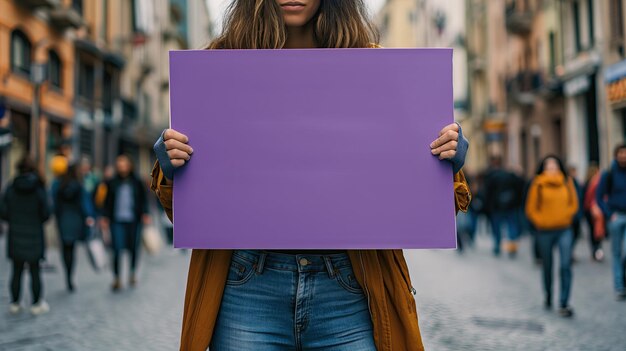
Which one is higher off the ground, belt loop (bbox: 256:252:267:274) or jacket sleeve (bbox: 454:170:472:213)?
jacket sleeve (bbox: 454:170:472:213)

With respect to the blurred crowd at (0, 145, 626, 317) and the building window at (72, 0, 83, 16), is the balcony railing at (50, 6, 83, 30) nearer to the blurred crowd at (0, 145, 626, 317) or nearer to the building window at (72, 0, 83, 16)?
the building window at (72, 0, 83, 16)

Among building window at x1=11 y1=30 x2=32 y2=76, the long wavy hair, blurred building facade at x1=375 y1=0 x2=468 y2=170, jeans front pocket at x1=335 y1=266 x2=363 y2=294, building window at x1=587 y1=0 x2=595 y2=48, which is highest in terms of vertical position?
blurred building facade at x1=375 y1=0 x2=468 y2=170

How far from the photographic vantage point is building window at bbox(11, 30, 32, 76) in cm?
2081

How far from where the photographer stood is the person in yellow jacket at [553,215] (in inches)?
329

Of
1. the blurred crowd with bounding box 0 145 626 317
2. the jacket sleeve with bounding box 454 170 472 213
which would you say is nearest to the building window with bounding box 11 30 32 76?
the blurred crowd with bounding box 0 145 626 317

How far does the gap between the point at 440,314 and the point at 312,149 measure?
19.7 ft

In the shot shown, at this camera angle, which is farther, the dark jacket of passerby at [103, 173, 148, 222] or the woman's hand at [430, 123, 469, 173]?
the dark jacket of passerby at [103, 173, 148, 222]

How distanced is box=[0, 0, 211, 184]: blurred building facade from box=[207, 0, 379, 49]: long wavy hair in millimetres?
9666

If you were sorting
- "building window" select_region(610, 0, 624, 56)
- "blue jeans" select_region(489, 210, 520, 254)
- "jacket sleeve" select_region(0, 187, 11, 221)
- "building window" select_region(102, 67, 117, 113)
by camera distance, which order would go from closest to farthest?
1. "jacket sleeve" select_region(0, 187, 11, 221)
2. "blue jeans" select_region(489, 210, 520, 254)
3. "building window" select_region(610, 0, 624, 56)
4. "building window" select_region(102, 67, 117, 113)

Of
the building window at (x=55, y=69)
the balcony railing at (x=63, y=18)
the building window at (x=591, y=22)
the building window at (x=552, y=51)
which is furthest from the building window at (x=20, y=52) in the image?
the building window at (x=552, y=51)

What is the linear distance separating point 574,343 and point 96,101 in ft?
86.4

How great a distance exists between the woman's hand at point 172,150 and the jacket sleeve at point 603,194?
857cm

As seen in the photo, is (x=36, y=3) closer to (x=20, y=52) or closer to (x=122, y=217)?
(x=20, y=52)

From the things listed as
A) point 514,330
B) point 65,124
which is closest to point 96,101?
point 65,124
